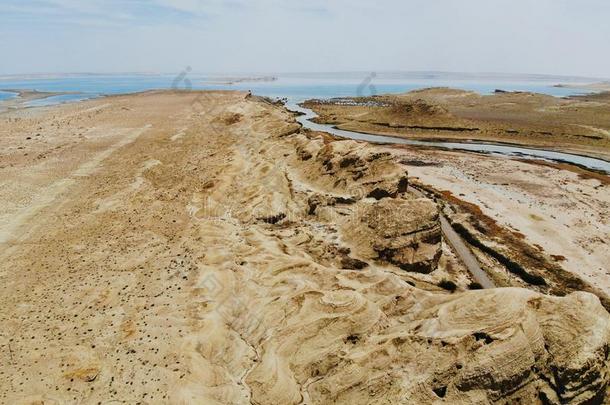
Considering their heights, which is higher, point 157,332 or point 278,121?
point 278,121

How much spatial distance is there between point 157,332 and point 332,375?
8673 millimetres

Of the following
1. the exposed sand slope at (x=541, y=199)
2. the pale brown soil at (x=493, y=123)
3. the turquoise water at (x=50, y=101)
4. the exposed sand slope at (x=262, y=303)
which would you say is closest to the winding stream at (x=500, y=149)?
the pale brown soil at (x=493, y=123)

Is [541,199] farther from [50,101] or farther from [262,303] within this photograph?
[50,101]

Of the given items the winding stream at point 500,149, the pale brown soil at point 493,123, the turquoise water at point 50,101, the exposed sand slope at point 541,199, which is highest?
the turquoise water at point 50,101

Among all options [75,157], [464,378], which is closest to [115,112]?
[75,157]

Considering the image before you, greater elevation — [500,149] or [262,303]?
[500,149]

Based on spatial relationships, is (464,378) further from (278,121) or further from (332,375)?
(278,121)

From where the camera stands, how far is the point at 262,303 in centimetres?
2023

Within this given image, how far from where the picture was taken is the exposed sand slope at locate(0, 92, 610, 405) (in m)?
14.2

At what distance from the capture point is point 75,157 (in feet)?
170

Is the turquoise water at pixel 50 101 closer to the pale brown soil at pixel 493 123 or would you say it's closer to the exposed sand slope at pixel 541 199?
the pale brown soil at pixel 493 123

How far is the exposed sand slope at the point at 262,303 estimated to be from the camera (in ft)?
46.6

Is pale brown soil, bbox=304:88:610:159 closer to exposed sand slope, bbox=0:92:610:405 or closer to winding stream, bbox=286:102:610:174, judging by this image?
winding stream, bbox=286:102:610:174

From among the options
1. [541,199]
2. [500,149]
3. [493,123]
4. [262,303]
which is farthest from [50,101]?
[541,199]
